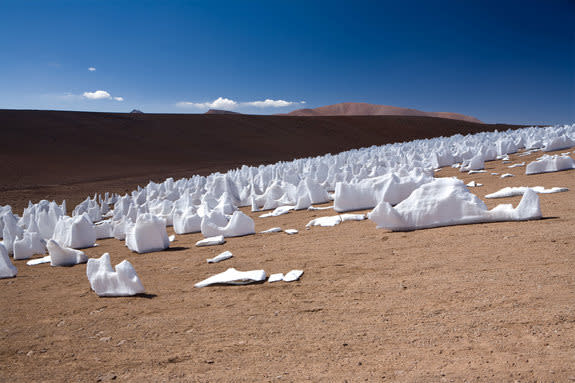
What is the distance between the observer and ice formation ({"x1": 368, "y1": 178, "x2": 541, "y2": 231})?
4441 millimetres

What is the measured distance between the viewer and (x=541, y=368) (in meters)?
1.90

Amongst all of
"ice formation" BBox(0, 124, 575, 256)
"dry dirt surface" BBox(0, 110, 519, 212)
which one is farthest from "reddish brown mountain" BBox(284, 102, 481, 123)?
"ice formation" BBox(0, 124, 575, 256)

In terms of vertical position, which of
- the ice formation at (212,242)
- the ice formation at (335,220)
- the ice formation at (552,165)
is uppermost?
the ice formation at (552,165)

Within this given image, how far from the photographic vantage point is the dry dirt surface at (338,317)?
2.15 meters

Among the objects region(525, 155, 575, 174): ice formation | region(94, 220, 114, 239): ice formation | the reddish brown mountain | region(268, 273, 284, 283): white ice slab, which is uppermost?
the reddish brown mountain

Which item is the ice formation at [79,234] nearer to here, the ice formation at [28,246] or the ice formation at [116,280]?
the ice formation at [28,246]

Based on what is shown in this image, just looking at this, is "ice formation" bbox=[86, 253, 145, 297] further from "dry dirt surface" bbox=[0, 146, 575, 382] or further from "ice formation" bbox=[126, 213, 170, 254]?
"ice formation" bbox=[126, 213, 170, 254]

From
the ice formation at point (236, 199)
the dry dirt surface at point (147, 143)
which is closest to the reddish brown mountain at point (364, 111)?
Result: the dry dirt surface at point (147, 143)

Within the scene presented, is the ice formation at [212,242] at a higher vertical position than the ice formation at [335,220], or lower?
lower

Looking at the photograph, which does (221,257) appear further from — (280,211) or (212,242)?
(280,211)

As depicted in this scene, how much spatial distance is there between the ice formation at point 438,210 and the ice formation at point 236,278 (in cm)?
151

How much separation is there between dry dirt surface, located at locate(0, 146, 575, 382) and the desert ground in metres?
0.01

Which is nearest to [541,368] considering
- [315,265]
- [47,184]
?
[315,265]

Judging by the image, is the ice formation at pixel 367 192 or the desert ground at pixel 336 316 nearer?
the desert ground at pixel 336 316
